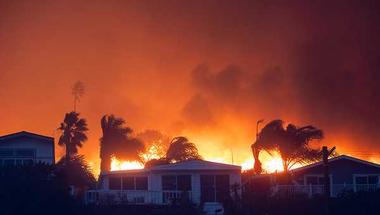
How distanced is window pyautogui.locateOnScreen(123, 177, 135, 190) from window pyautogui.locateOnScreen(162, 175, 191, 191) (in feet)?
8.10

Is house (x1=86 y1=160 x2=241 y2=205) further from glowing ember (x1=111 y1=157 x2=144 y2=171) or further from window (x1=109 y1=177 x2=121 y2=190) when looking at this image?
glowing ember (x1=111 y1=157 x2=144 y2=171)

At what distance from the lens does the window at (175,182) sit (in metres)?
51.0

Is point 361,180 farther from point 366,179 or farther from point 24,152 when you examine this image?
point 24,152

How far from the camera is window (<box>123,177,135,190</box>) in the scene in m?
52.6

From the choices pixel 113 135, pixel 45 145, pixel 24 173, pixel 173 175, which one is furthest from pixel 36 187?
pixel 113 135

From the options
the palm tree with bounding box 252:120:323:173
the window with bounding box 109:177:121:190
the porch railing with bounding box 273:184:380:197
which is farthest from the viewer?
the palm tree with bounding box 252:120:323:173

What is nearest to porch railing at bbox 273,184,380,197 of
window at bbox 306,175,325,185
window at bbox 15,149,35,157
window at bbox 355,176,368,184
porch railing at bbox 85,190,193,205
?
window at bbox 306,175,325,185

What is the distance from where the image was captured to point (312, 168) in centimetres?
5678

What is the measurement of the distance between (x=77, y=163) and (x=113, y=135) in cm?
2284

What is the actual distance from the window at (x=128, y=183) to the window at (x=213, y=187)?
4949 mm

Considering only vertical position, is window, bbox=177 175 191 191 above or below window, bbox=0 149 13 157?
below

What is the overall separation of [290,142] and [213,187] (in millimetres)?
15999

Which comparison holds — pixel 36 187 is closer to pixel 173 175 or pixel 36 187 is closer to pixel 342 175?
pixel 173 175

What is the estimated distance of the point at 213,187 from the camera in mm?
51219
